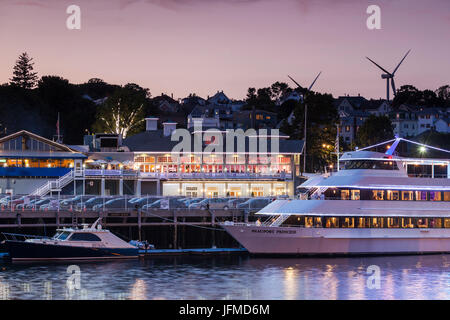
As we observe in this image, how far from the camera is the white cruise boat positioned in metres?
64.1

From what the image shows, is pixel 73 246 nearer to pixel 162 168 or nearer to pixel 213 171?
pixel 162 168

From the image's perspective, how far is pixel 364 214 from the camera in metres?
65.2

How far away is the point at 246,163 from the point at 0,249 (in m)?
41.1

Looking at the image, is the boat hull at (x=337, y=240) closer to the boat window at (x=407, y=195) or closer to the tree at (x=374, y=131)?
the boat window at (x=407, y=195)

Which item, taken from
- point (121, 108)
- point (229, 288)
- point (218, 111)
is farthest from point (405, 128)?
point (229, 288)

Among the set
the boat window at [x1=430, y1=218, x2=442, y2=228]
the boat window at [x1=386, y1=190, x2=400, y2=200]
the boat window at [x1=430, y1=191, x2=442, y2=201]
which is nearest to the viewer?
the boat window at [x1=386, y1=190, x2=400, y2=200]

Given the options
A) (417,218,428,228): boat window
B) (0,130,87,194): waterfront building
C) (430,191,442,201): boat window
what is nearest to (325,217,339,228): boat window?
(417,218,428,228): boat window

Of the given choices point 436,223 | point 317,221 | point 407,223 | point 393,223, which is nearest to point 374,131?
point 436,223

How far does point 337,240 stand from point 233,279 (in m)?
14.3

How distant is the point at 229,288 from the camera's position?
5006cm

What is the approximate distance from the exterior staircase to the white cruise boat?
86.9 feet

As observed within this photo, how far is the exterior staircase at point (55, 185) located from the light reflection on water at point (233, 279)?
996 inches

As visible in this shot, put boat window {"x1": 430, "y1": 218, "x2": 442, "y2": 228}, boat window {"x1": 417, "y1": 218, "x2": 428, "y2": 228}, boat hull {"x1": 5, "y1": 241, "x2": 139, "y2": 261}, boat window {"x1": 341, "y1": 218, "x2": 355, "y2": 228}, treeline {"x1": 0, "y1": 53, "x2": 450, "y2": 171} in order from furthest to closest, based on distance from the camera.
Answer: treeline {"x1": 0, "y1": 53, "x2": 450, "y2": 171} < boat window {"x1": 430, "y1": 218, "x2": 442, "y2": 228} < boat window {"x1": 417, "y1": 218, "x2": 428, "y2": 228} < boat window {"x1": 341, "y1": 218, "x2": 355, "y2": 228} < boat hull {"x1": 5, "y1": 241, "x2": 139, "y2": 261}

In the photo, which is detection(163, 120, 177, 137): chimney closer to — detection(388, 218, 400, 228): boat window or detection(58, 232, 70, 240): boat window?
detection(388, 218, 400, 228): boat window
